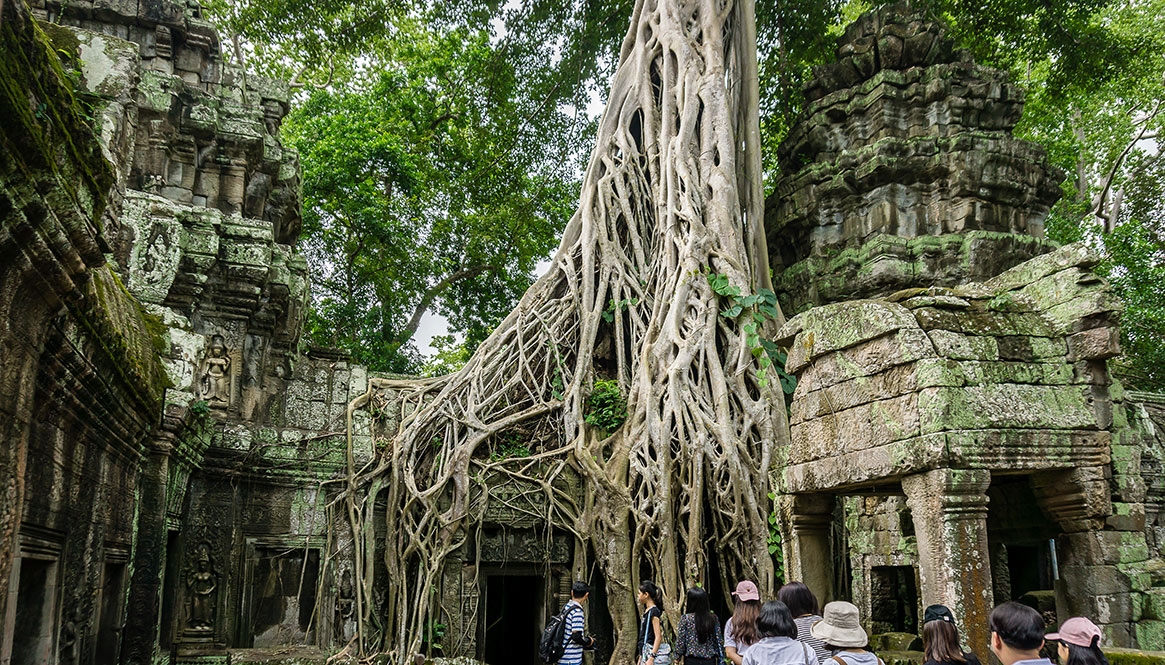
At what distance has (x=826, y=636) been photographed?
9.89 ft

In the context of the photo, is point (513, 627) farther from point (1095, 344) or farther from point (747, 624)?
A: point (1095, 344)

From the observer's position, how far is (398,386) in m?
8.52

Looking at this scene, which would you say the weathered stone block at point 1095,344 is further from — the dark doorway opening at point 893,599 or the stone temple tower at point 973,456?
the dark doorway opening at point 893,599

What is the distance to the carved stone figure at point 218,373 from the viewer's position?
24.5 ft

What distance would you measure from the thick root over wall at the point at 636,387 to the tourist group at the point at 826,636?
7.82ft

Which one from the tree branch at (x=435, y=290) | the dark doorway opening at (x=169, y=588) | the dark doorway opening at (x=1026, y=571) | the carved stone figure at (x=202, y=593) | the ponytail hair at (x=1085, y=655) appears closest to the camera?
the ponytail hair at (x=1085, y=655)

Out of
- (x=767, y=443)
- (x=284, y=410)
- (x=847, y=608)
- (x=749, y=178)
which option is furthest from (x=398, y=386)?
(x=847, y=608)

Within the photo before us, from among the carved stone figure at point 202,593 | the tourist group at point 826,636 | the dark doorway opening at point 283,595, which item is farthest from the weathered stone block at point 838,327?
the carved stone figure at point 202,593

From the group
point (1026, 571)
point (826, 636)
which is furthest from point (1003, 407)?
point (1026, 571)

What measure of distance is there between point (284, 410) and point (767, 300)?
4.61 m

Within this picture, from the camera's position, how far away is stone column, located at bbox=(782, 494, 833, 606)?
530 centimetres

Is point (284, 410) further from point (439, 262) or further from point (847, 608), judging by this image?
point (439, 262)

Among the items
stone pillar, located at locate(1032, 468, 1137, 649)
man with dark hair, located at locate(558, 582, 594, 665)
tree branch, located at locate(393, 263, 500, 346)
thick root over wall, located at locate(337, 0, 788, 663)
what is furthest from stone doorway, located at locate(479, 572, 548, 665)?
stone pillar, located at locate(1032, 468, 1137, 649)

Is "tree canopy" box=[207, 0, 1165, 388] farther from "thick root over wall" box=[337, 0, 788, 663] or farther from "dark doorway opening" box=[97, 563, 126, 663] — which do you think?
"dark doorway opening" box=[97, 563, 126, 663]
